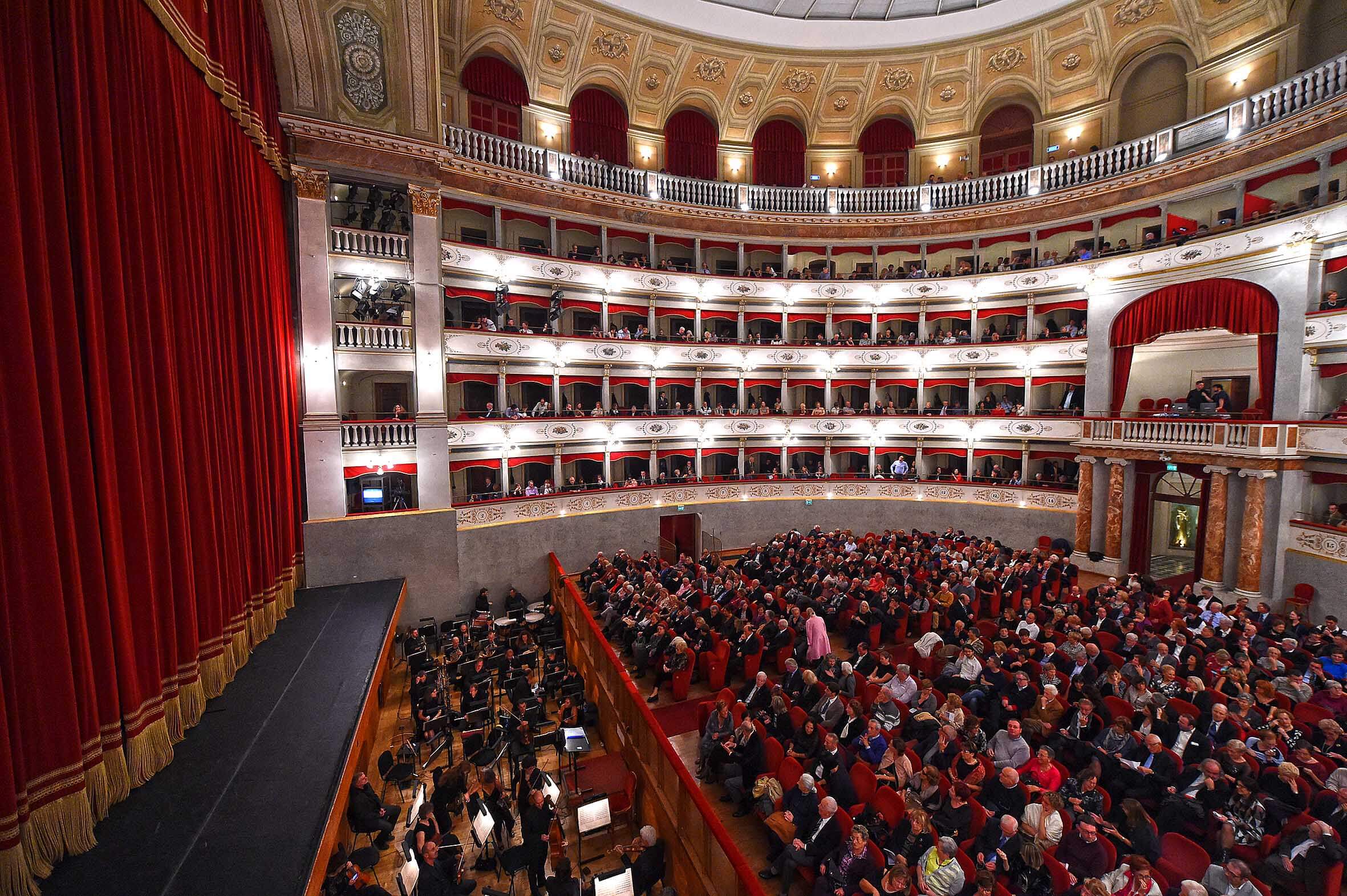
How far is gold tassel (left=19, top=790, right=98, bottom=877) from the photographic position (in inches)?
161

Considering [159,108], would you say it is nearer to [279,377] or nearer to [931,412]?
[279,377]

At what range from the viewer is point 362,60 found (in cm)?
1243

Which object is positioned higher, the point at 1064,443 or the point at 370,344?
the point at 370,344

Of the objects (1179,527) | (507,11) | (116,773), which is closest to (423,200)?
(507,11)

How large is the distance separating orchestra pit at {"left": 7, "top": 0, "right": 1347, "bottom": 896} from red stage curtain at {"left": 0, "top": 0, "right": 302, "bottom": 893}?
4 centimetres

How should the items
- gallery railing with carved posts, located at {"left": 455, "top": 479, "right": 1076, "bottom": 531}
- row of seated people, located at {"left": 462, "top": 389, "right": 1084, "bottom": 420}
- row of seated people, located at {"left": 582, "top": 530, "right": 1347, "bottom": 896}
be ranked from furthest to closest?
row of seated people, located at {"left": 462, "top": 389, "right": 1084, "bottom": 420}, gallery railing with carved posts, located at {"left": 455, "top": 479, "right": 1076, "bottom": 531}, row of seated people, located at {"left": 582, "top": 530, "right": 1347, "bottom": 896}

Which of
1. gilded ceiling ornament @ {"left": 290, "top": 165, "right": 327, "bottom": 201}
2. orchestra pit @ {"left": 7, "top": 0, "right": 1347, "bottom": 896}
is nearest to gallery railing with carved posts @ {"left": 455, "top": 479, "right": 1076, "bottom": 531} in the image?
orchestra pit @ {"left": 7, "top": 0, "right": 1347, "bottom": 896}

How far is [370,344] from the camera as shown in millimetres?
13125

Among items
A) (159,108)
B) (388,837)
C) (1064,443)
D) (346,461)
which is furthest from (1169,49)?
(388,837)

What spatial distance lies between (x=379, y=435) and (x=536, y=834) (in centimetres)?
990

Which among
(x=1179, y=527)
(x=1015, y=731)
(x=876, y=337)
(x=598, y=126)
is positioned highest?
(x=598, y=126)

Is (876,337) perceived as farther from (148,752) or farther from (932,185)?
(148,752)

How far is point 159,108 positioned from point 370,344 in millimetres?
7154

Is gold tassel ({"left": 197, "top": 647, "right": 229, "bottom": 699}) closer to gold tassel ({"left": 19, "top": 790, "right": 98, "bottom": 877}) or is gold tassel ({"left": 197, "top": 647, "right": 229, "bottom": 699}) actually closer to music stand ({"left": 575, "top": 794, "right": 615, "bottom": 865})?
gold tassel ({"left": 19, "top": 790, "right": 98, "bottom": 877})
